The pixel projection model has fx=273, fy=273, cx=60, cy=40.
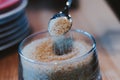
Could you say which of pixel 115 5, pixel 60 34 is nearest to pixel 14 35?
pixel 60 34

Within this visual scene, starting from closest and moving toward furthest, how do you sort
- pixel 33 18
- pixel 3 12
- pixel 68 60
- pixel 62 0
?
pixel 68 60 < pixel 3 12 < pixel 33 18 < pixel 62 0

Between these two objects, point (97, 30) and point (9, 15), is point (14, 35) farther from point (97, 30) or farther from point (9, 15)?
point (97, 30)

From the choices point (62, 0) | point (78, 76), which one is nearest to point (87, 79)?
point (78, 76)

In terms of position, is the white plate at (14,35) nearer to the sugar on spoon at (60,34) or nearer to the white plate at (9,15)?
the white plate at (9,15)

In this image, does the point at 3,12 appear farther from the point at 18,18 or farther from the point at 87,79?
the point at 87,79

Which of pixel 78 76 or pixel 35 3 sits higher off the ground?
pixel 78 76

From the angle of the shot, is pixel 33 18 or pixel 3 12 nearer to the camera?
pixel 3 12

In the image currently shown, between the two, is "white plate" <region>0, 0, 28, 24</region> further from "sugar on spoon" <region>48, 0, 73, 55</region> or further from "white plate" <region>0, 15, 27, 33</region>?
"sugar on spoon" <region>48, 0, 73, 55</region>
